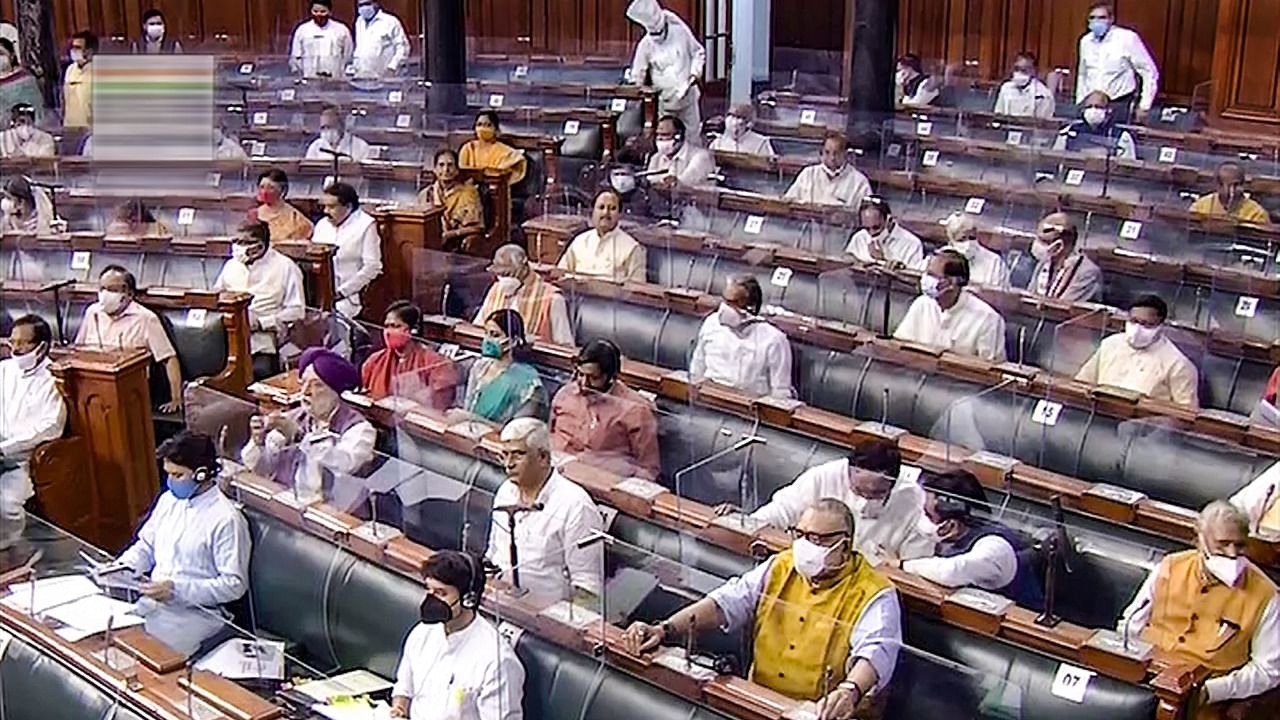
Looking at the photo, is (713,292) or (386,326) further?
(713,292)

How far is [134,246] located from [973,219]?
4969mm

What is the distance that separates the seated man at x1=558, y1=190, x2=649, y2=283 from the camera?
344 inches

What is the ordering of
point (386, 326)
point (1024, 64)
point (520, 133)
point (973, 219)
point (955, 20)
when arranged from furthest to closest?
point (955, 20) < point (1024, 64) < point (520, 133) < point (973, 219) < point (386, 326)

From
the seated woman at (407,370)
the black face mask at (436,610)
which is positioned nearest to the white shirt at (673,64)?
the seated woman at (407,370)

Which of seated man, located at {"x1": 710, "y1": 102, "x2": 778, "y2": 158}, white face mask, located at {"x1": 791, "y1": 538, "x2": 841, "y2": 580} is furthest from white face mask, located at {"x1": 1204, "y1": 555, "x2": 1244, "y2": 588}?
seated man, located at {"x1": 710, "y1": 102, "x2": 778, "y2": 158}

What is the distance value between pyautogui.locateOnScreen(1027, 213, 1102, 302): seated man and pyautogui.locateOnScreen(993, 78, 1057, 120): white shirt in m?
4.70

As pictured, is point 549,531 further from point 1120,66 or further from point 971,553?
point 1120,66

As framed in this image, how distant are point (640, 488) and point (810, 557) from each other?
3.96 ft

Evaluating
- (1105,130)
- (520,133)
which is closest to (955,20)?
(1105,130)

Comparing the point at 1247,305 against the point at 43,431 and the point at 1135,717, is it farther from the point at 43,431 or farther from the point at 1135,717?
the point at 43,431

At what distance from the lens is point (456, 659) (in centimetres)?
444

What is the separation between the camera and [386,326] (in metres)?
6.93

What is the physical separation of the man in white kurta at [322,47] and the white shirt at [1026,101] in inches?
234

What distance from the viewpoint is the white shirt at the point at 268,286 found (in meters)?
8.28
